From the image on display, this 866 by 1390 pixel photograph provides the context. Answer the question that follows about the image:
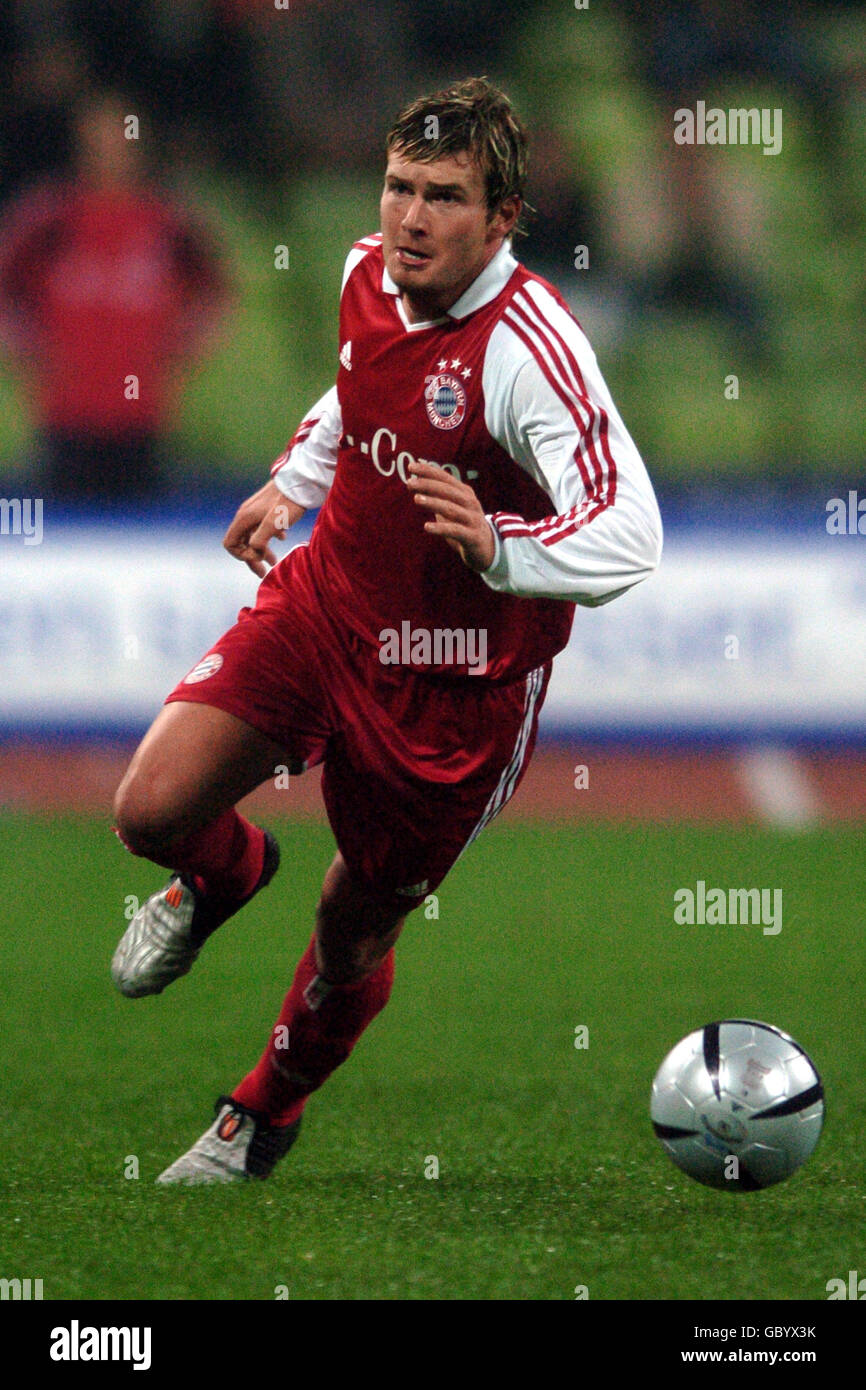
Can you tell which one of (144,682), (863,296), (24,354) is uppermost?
(863,296)

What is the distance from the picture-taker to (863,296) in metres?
13.0

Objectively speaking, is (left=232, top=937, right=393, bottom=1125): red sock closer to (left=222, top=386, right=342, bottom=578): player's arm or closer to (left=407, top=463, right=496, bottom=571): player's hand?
(left=222, top=386, right=342, bottom=578): player's arm

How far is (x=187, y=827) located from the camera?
4207mm

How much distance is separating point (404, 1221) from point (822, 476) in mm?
7340

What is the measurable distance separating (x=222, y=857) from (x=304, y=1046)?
487mm

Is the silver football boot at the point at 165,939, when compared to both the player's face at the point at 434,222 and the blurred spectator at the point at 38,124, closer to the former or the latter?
the player's face at the point at 434,222

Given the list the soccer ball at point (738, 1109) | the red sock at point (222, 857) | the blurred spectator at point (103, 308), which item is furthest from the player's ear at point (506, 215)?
the blurred spectator at point (103, 308)

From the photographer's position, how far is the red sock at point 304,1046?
181 inches

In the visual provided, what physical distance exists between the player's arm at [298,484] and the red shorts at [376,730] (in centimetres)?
30

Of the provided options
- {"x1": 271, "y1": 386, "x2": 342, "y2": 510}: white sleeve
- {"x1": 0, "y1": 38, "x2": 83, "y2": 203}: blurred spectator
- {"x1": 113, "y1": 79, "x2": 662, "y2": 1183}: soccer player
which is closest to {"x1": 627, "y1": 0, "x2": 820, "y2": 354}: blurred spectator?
{"x1": 0, "y1": 38, "x2": 83, "y2": 203}: blurred spectator

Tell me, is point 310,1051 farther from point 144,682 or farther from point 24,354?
point 24,354

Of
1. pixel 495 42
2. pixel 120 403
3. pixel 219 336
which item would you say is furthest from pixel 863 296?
pixel 120 403

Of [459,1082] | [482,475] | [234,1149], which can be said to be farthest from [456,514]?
[459,1082]

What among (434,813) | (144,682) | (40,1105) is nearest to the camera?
(434,813)
